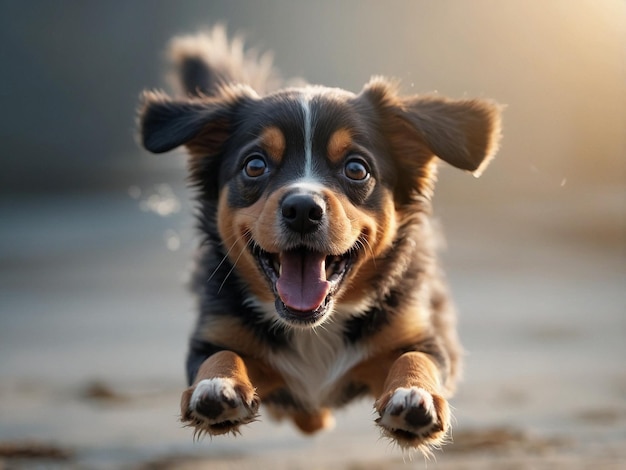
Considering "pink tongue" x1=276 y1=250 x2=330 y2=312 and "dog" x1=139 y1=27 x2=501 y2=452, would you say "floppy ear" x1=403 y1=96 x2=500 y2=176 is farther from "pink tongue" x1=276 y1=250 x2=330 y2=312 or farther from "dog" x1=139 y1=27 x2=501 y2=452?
"pink tongue" x1=276 y1=250 x2=330 y2=312

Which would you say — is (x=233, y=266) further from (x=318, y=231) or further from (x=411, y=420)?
(x=411, y=420)

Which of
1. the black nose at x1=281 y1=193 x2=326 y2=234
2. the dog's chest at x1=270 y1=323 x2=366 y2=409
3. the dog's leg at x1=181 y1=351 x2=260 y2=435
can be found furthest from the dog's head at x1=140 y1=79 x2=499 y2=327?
the dog's leg at x1=181 y1=351 x2=260 y2=435

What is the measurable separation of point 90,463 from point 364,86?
4.22 metres

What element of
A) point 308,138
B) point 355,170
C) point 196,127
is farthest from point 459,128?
point 196,127

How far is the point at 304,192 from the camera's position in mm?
3318

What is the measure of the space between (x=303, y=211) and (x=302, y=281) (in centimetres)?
A: 31

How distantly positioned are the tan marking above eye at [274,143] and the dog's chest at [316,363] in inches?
30.9

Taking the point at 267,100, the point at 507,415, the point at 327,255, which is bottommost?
the point at 327,255

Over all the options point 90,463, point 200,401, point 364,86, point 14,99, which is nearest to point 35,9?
point 14,99

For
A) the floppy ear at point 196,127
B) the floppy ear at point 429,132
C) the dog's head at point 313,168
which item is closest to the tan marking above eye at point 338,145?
the dog's head at point 313,168

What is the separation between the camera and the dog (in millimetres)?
3418

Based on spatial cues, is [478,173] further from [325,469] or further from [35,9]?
[35,9]

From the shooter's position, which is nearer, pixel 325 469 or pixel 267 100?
pixel 267 100

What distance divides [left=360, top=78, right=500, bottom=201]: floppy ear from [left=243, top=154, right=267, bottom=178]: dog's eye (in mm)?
585
